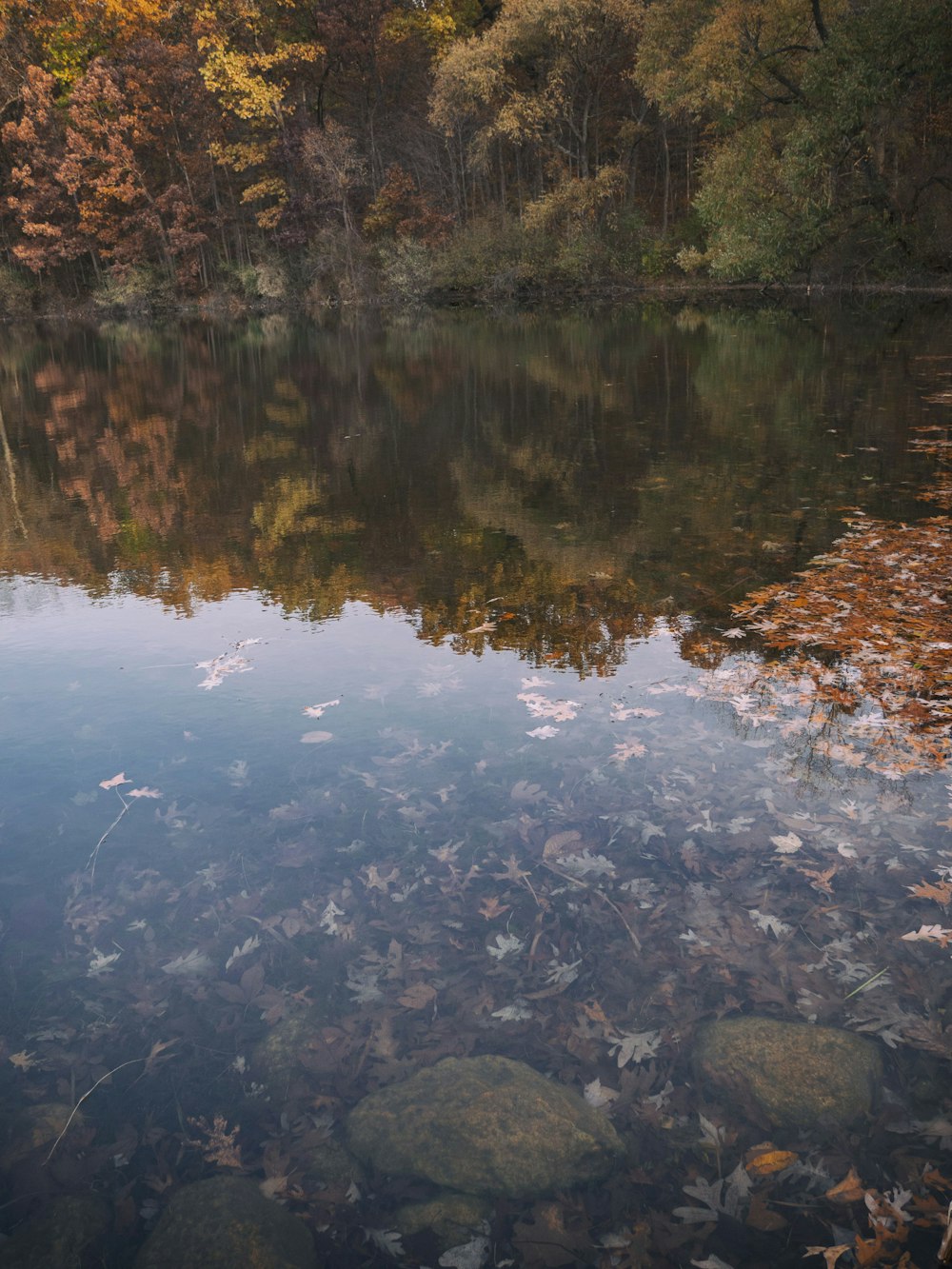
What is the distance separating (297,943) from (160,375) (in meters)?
25.4

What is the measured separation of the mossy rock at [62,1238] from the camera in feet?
9.73

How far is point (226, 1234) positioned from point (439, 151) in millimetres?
56231

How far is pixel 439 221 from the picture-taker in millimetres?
48906

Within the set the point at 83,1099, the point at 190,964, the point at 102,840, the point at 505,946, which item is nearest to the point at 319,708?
the point at 102,840

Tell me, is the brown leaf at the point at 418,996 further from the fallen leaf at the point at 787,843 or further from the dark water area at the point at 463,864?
the fallen leaf at the point at 787,843

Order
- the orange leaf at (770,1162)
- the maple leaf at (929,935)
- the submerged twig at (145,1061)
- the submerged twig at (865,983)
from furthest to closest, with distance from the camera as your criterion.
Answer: the maple leaf at (929,935)
the submerged twig at (865,983)
the submerged twig at (145,1061)
the orange leaf at (770,1162)

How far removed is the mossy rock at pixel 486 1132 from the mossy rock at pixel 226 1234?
380 millimetres

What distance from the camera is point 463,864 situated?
186 inches

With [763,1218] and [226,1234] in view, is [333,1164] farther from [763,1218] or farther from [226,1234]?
[763,1218]

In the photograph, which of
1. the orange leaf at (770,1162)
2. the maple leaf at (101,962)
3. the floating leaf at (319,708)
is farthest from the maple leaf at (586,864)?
the floating leaf at (319,708)

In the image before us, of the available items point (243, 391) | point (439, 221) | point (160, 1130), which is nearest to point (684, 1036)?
point (160, 1130)

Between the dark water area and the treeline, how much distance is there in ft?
88.7

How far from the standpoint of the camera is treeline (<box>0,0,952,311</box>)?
3141cm

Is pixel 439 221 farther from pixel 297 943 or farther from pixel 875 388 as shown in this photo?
pixel 297 943
